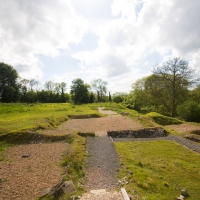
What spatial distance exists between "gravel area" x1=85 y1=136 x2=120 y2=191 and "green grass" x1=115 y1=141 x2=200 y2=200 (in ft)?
1.90

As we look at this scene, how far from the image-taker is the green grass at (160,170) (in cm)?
798

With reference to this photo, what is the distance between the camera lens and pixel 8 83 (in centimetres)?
5803

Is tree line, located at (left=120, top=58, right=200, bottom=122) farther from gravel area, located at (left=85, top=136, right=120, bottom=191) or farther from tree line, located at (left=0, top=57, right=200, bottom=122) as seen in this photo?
gravel area, located at (left=85, top=136, right=120, bottom=191)

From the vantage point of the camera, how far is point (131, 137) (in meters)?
18.1

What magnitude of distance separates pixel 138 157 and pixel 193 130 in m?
12.4

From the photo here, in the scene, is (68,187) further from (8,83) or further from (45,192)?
(8,83)

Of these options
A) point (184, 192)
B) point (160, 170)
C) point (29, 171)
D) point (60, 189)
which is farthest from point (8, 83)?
point (184, 192)

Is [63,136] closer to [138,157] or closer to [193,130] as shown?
[138,157]

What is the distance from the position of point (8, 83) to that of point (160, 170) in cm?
6173

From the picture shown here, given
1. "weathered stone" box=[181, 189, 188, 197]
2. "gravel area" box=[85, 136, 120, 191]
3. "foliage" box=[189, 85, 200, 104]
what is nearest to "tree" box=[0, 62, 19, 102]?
"gravel area" box=[85, 136, 120, 191]

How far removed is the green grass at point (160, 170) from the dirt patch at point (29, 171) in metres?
4.26

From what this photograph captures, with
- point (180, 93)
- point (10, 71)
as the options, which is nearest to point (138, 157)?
point (180, 93)

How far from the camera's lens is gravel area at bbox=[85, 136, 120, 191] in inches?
340

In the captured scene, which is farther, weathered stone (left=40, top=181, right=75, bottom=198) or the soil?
the soil
